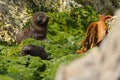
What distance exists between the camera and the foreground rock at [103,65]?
1202 millimetres

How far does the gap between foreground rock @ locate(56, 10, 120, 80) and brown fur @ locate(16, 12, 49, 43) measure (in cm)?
1530

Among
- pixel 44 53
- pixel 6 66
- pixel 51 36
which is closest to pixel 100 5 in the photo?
pixel 51 36

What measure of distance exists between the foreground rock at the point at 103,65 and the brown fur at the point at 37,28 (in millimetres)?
15295

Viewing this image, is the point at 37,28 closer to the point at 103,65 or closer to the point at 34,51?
the point at 34,51

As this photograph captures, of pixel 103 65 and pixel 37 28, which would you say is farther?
pixel 37 28

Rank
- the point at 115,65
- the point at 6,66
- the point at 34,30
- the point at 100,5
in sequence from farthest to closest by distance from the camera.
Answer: the point at 100,5 → the point at 34,30 → the point at 6,66 → the point at 115,65

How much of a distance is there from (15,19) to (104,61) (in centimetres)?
1656

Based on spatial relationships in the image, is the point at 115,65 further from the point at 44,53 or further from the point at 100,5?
the point at 100,5

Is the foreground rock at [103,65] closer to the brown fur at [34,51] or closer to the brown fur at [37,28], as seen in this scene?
the brown fur at [34,51]

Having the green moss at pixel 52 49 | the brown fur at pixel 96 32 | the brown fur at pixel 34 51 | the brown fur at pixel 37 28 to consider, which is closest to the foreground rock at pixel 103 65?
the green moss at pixel 52 49

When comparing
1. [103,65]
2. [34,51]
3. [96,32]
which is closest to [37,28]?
[34,51]

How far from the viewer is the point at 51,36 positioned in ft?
58.1

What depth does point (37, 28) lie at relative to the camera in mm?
17453

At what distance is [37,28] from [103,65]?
641 inches
